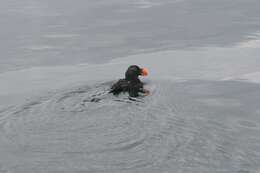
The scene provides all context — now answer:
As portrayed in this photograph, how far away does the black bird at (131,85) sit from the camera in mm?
14453

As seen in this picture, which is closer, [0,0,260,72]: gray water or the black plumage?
the black plumage

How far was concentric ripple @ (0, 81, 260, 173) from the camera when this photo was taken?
31.0 feet

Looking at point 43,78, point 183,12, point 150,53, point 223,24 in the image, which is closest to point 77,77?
point 43,78

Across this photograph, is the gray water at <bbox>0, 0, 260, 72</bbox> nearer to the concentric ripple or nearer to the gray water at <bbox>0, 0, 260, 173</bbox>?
the gray water at <bbox>0, 0, 260, 173</bbox>

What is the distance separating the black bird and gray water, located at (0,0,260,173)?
369 millimetres

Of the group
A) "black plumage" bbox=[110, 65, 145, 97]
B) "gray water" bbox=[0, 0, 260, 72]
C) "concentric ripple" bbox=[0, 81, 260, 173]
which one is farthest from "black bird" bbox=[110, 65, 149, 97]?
"gray water" bbox=[0, 0, 260, 72]

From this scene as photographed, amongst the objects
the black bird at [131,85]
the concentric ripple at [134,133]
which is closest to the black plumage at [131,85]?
the black bird at [131,85]

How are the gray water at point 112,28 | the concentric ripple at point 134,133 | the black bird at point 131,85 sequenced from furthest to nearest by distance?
1. the gray water at point 112,28
2. the black bird at point 131,85
3. the concentric ripple at point 134,133

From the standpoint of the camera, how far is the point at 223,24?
960 inches

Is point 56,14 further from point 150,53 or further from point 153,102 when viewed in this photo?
point 153,102

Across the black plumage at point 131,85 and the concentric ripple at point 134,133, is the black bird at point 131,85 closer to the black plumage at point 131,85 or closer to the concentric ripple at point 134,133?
the black plumage at point 131,85

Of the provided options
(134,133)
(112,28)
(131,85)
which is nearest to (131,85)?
(131,85)

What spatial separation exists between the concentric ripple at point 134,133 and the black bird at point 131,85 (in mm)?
296

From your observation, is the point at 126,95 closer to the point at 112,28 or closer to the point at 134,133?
the point at 134,133
